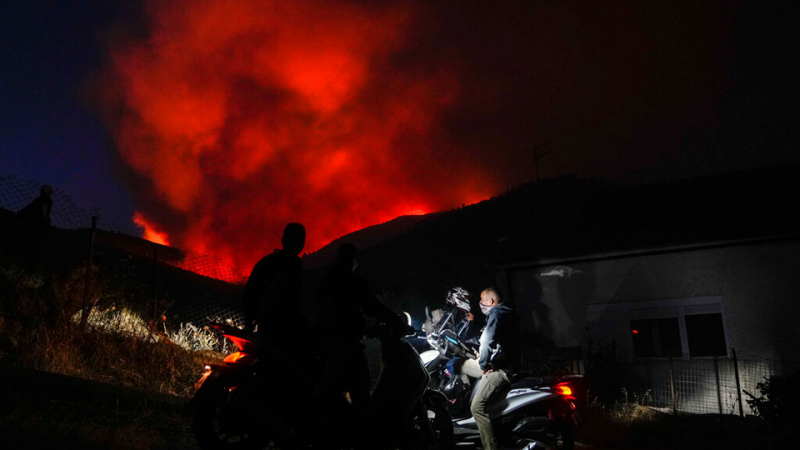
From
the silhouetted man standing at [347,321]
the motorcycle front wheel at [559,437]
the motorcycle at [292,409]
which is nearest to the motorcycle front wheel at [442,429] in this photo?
the motorcycle at [292,409]

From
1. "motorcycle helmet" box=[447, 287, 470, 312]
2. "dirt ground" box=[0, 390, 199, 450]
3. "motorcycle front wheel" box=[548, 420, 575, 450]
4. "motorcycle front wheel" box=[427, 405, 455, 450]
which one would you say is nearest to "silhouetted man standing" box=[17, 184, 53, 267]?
"dirt ground" box=[0, 390, 199, 450]

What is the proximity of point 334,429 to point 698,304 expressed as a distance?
11400 millimetres

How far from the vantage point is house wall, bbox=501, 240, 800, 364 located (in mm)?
12438

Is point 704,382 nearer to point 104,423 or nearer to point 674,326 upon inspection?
point 674,326

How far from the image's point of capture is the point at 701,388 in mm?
12453

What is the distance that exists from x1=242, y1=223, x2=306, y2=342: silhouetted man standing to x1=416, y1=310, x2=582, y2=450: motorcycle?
7.83 ft

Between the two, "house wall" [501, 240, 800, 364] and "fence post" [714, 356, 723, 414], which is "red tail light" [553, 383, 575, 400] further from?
"house wall" [501, 240, 800, 364]

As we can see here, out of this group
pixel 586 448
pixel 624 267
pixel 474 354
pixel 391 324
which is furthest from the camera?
pixel 624 267

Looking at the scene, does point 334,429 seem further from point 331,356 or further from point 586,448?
point 586,448

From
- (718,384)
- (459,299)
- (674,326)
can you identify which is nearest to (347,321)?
(459,299)

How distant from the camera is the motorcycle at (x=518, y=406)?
643 cm

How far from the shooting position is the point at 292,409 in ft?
14.5

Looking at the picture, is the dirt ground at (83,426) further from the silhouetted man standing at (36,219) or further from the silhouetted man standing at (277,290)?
the silhouetted man standing at (36,219)

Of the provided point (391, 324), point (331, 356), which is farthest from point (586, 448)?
point (331, 356)
